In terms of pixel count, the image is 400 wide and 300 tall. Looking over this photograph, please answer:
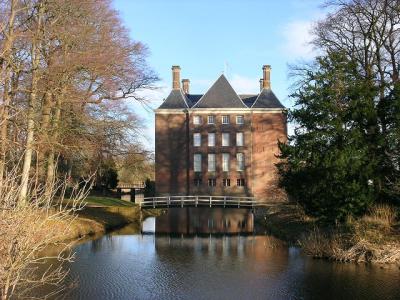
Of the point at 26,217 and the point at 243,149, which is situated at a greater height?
the point at 243,149

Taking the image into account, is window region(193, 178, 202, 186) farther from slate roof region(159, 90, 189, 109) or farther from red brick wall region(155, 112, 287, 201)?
slate roof region(159, 90, 189, 109)

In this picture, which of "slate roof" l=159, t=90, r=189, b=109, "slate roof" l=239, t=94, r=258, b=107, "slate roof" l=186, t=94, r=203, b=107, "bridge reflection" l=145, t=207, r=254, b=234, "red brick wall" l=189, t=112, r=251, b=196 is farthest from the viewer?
"slate roof" l=186, t=94, r=203, b=107

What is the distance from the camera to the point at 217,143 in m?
41.4

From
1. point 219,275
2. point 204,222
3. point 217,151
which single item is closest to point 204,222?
point 204,222

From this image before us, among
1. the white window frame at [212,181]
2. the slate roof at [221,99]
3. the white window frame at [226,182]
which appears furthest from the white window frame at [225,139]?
the white window frame at [212,181]

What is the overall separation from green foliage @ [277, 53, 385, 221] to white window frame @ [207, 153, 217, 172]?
78.2 ft

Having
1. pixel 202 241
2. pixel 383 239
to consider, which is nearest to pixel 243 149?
pixel 202 241

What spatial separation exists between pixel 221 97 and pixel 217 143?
13.6 feet

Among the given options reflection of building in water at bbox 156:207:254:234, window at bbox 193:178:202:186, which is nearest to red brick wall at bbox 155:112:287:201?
window at bbox 193:178:202:186

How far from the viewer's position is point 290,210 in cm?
2248

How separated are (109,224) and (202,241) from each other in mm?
5409

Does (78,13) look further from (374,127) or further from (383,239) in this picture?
(383,239)

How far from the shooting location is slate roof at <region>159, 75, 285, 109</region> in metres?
41.6

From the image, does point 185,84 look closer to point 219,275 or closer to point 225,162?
point 225,162
